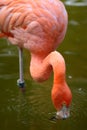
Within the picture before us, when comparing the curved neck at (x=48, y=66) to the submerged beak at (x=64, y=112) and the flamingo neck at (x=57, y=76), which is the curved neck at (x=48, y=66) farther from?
the submerged beak at (x=64, y=112)

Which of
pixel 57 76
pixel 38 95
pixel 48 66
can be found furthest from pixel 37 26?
pixel 38 95

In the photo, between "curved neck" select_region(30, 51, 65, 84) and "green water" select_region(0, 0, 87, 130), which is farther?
"green water" select_region(0, 0, 87, 130)

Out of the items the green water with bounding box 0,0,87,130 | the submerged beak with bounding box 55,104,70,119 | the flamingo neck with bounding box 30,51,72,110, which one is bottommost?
the green water with bounding box 0,0,87,130

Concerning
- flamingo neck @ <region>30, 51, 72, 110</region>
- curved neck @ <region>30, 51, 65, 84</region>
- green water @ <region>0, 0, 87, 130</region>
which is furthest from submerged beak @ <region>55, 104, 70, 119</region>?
green water @ <region>0, 0, 87, 130</region>

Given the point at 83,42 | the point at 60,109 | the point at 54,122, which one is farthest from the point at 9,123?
the point at 83,42

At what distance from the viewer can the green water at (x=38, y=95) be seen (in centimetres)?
688

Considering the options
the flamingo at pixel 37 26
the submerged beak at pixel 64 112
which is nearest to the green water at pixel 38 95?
the flamingo at pixel 37 26

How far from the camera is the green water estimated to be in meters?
6.88

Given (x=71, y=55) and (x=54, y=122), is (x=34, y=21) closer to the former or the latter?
(x=54, y=122)

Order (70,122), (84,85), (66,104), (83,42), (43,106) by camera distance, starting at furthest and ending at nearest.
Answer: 1. (83,42)
2. (84,85)
3. (43,106)
4. (70,122)
5. (66,104)

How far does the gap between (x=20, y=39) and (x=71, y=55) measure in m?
2.62

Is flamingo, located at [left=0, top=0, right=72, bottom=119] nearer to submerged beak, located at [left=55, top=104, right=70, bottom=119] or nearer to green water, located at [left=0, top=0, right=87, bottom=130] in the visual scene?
green water, located at [left=0, top=0, right=87, bottom=130]

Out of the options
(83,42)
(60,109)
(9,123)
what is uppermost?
(60,109)

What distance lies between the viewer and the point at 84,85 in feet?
26.8
